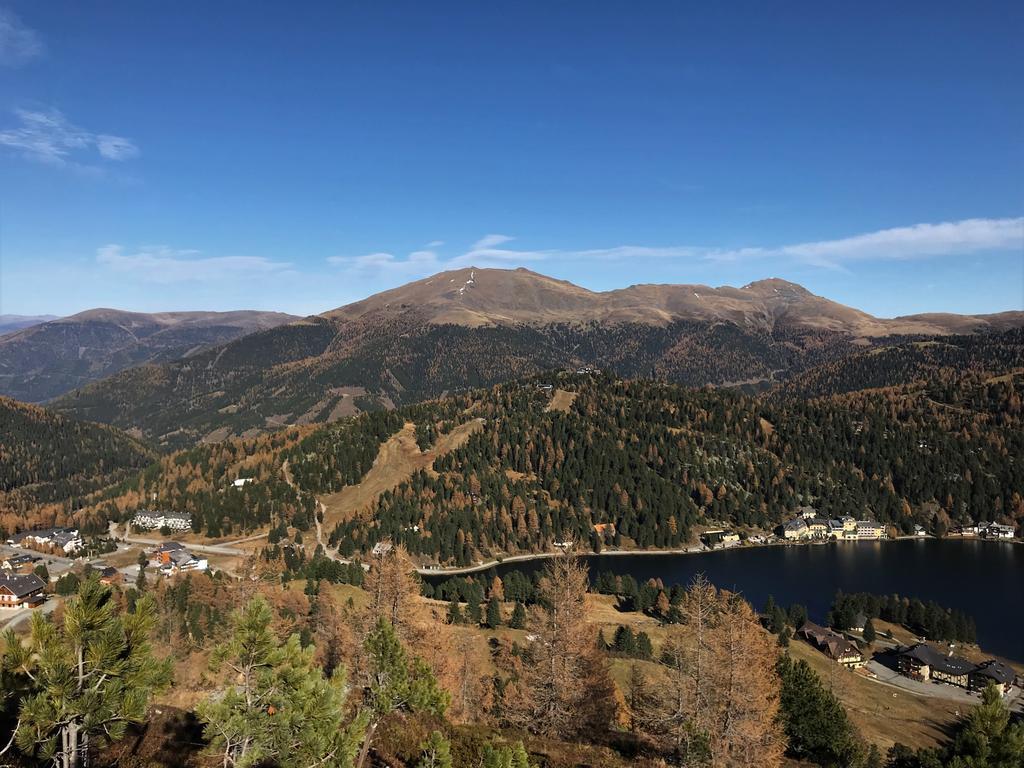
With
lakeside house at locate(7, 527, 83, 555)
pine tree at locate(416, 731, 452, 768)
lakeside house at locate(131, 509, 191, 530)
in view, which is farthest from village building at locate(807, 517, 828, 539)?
lakeside house at locate(7, 527, 83, 555)

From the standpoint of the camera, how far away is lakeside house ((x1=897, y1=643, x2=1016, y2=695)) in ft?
254

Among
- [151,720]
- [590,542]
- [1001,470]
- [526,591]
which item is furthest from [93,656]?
[1001,470]

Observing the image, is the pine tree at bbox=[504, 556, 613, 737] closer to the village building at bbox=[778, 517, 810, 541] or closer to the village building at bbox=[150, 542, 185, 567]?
the village building at bbox=[150, 542, 185, 567]

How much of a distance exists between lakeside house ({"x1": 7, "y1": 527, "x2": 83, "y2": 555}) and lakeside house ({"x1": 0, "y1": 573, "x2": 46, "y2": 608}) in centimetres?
3580

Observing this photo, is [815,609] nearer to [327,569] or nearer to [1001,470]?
[327,569]

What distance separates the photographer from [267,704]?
49.3ft

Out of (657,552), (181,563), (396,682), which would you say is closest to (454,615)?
(181,563)

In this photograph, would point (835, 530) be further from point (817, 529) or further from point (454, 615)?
point (454, 615)

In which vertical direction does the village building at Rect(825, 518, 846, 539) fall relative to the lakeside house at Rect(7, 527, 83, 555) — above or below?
below

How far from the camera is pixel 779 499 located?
176 meters

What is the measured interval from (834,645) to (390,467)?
12266 centimetres

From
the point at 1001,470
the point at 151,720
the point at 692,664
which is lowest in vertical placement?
the point at 1001,470

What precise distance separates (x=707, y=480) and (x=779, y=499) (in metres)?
19.9

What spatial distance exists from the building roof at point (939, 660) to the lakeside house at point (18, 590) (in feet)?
422
